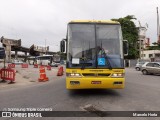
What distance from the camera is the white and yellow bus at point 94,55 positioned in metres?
9.70

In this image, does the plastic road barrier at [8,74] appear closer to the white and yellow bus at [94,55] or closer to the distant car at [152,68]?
the white and yellow bus at [94,55]

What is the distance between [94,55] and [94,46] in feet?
1.37

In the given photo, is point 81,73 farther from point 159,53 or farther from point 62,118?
point 159,53

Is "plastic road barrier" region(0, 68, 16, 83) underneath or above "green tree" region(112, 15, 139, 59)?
underneath

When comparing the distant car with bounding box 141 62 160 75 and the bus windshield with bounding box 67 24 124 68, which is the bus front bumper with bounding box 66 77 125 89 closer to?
the bus windshield with bounding box 67 24 124 68

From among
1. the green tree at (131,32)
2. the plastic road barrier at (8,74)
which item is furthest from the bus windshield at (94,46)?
the green tree at (131,32)

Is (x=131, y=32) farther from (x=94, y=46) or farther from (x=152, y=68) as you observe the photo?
(x=94, y=46)

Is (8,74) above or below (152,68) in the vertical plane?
below

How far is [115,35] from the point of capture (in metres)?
10.4

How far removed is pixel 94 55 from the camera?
392 inches

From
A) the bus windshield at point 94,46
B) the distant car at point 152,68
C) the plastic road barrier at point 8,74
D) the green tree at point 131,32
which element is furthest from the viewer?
the green tree at point 131,32

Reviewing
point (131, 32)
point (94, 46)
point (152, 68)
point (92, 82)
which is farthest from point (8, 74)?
point (131, 32)

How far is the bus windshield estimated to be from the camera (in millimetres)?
9844

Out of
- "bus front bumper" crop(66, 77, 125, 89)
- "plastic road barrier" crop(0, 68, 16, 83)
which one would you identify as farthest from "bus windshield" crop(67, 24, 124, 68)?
"plastic road barrier" crop(0, 68, 16, 83)
